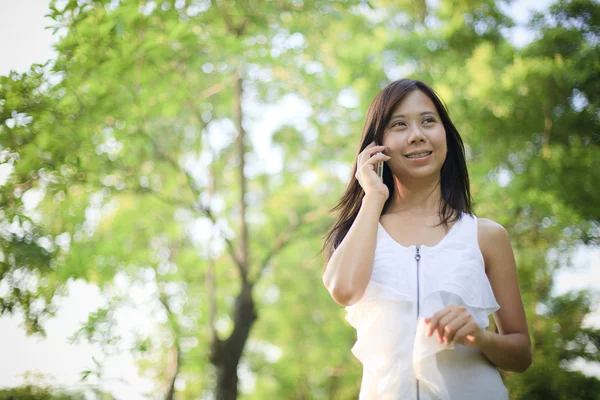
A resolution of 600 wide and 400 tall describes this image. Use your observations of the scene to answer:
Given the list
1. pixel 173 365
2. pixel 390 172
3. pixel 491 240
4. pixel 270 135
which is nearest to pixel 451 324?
pixel 491 240

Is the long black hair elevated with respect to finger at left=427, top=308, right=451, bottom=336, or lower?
elevated

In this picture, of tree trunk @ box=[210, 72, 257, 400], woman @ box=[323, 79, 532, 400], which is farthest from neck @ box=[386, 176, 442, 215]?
tree trunk @ box=[210, 72, 257, 400]

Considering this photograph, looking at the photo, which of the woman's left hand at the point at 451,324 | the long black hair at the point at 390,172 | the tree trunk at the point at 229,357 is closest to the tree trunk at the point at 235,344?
the tree trunk at the point at 229,357

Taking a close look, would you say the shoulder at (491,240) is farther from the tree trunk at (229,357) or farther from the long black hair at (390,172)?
the tree trunk at (229,357)

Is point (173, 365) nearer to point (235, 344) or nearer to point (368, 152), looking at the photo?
point (235, 344)

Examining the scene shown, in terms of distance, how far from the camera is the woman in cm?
140

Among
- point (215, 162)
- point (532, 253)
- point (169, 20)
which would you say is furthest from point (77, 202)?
point (532, 253)

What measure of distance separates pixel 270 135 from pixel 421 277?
788 cm

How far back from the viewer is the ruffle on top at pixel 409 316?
1.40 m

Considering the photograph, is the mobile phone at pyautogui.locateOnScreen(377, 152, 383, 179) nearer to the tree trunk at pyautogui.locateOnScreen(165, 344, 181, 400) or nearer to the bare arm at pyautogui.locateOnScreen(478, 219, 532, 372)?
the bare arm at pyautogui.locateOnScreen(478, 219, 532, 372)

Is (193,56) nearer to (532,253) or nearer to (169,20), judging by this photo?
(169,20)

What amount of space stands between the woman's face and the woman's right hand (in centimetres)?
5

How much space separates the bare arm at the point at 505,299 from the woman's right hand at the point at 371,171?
1.05 feet

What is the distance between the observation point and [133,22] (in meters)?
3.98
